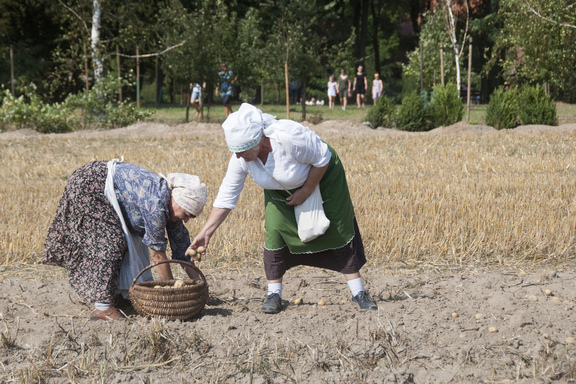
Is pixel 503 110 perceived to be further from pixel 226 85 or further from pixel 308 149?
pixel 308 149

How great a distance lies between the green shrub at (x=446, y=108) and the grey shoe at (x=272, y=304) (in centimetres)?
1443

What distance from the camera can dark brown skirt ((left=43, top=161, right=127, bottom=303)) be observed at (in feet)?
14.6

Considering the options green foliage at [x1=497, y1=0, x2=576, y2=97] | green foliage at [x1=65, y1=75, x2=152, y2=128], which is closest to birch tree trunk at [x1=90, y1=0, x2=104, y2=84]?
green foliage at [x1=65, y1=75, x2=152, y2=128]

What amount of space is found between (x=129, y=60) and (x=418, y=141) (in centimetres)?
1288

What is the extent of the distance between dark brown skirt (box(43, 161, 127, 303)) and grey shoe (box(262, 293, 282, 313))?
1.06 metres

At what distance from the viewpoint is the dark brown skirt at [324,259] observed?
182 inches

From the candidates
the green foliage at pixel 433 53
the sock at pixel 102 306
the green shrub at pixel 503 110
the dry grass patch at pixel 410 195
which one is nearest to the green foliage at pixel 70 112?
the dry grass patch at pixel 410 195

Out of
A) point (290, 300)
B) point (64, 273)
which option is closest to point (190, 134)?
point (64, 273)

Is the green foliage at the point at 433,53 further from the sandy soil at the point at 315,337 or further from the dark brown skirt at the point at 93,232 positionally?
the dark brown skirt at the point at 93,232

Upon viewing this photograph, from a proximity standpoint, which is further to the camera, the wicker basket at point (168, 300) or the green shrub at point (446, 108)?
the green shrub at point (446, 108)

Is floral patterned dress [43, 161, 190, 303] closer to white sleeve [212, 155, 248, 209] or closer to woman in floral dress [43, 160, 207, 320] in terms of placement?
woman in floral dress [43, 160, 207, 320]

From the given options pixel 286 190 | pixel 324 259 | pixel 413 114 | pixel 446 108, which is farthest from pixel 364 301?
pixel 446 108

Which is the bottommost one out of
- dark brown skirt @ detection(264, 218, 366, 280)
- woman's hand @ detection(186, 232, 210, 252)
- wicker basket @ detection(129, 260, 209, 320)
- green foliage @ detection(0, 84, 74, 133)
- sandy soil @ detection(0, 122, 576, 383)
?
sandy soil @ detection(0, 122, 576, 383)

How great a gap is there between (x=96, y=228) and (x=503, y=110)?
1499 centimetres
